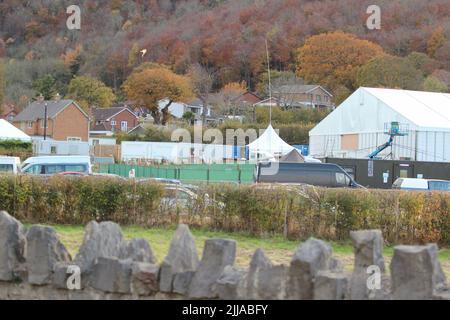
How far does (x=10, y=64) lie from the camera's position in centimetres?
12644

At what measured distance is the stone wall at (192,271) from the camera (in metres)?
A: 6.74

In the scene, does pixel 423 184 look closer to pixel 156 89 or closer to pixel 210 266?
pixel 210 266

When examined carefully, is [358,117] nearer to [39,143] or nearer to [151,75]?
[39,143]

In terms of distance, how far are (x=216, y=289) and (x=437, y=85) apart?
72.3 m

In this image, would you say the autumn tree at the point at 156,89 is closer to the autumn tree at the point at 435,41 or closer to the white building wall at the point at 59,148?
the autumn tree at the point at 435,41

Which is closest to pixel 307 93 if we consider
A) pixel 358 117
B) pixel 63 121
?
pixel 63 121

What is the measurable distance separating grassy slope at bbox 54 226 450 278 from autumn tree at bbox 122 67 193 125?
8394 cm

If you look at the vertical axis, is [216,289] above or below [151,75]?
below

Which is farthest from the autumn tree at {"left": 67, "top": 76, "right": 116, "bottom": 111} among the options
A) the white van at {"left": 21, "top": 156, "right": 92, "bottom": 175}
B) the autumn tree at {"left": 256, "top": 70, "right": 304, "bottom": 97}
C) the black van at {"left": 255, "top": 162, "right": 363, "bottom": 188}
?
the black van at {"left": 255, "top": 162, "right": 363, "bottom": 188}

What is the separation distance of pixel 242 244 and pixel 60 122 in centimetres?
6098

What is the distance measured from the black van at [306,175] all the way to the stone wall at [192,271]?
17638 mm

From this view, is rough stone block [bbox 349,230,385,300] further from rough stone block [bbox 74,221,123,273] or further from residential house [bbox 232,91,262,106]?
residential house [bbox 232,91,262,106]

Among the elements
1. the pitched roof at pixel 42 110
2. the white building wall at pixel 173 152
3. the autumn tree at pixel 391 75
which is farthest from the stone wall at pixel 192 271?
the autumn tree at pixel 391 75

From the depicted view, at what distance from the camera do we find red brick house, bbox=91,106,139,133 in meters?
91.5
